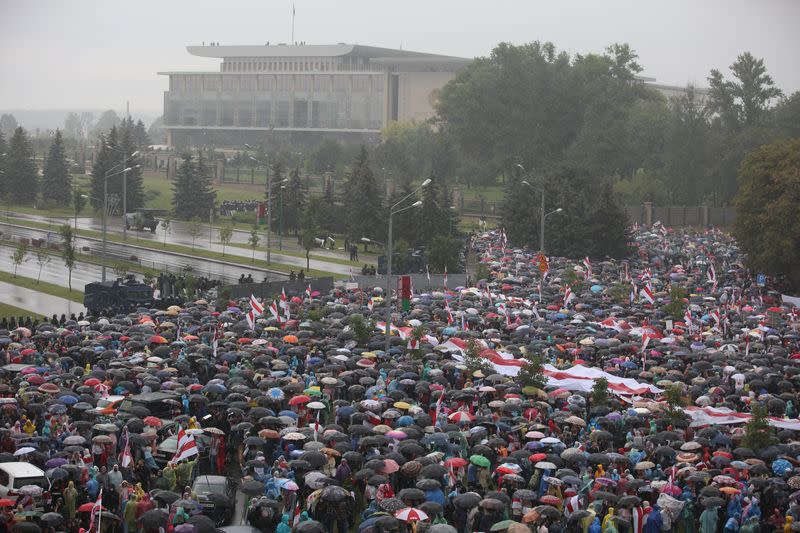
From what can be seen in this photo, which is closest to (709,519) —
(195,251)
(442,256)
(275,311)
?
(275,311)

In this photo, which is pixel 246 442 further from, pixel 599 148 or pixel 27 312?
pixel 599 148

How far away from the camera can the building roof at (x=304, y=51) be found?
175 m

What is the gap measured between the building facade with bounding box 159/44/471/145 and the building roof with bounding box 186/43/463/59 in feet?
0.48

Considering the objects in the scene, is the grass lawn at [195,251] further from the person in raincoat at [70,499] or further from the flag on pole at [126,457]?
the person in raincoat at [70,499]

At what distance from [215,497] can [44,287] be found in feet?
115

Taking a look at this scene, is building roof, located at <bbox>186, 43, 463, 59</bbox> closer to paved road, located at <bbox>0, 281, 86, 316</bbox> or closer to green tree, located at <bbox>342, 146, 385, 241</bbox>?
green tree, located at <bbox>342, 146, 385, 241</bbox>

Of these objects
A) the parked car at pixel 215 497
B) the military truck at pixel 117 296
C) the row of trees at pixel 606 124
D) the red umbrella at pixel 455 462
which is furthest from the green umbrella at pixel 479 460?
the row of trees at pixel 606 124

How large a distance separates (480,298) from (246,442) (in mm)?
21527

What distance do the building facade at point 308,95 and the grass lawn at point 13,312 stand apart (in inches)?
4438

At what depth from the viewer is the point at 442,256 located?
193 feet

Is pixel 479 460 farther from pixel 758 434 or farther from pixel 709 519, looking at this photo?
pixel 758 434

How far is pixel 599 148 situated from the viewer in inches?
3971

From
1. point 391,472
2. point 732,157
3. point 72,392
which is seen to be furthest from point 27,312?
point 732,157

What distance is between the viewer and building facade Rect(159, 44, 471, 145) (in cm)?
16350
